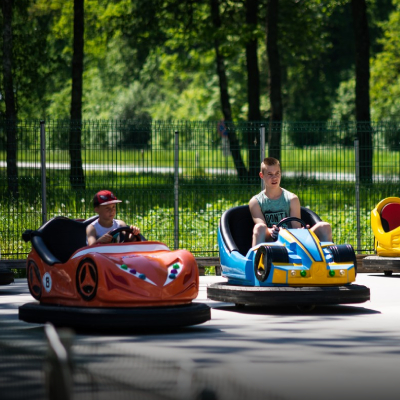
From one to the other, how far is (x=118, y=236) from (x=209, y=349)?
2142 mm

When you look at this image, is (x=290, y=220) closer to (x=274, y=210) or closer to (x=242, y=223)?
(x=274, y=210)

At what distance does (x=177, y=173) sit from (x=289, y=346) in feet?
23.5

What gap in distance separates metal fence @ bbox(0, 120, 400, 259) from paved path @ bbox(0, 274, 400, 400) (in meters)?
3.94

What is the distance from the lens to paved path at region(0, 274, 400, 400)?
6184mm

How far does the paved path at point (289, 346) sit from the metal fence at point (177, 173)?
3938mm

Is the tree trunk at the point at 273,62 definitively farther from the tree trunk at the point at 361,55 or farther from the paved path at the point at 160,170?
the paved path at the point at 160,170

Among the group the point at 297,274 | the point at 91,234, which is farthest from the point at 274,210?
the point at 91,234

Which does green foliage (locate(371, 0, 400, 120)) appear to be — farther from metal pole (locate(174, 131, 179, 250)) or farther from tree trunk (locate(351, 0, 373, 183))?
metal pole (locate(174, 131, 179, 250))

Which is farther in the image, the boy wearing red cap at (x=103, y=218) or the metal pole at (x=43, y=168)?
the metal pole at (x=43, y=168)

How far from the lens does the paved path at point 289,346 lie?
618cm

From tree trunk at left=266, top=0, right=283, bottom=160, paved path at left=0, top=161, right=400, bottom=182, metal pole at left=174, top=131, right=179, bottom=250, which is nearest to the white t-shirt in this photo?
paved path at left=0, top=161, right=400, bottom=182

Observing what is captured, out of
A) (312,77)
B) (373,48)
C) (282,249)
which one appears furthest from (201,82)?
(282,249)

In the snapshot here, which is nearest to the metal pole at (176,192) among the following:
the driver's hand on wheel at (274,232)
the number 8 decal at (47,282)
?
the driver's hand on wheel at (274,232)

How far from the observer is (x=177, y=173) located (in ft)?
48.1
